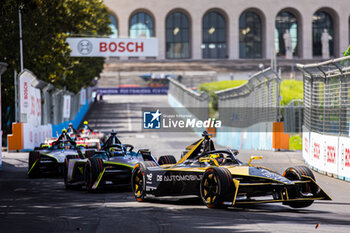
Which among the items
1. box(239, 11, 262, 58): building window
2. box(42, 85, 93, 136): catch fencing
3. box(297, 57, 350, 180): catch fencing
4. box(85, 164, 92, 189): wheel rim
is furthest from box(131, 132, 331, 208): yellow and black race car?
box(239, 11, 262, 58): building window

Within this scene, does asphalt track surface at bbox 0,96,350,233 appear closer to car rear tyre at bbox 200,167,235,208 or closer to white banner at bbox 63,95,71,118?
car rear tyre at bbox 200,167,235,208

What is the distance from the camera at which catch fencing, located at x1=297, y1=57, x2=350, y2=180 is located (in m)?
17.7

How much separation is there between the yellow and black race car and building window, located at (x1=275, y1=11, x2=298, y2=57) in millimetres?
105023

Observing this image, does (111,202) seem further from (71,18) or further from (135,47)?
(135,47)

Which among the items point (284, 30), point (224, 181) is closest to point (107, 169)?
point (224, 181)

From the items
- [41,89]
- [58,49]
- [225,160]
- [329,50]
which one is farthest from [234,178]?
[329,50]

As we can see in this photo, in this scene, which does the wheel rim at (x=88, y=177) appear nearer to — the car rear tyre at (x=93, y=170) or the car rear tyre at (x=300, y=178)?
the car rear tyre at (x=93, y=170)

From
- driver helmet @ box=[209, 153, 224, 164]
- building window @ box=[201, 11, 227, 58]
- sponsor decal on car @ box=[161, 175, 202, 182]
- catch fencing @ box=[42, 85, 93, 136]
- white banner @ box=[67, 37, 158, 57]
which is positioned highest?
building window @ box=[201, 11, 227, 58]

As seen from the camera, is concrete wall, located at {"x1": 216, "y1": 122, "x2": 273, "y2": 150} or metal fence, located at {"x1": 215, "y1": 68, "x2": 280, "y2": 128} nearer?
metal fence, located at {"x1": 215, "y1": 68, "x2": 280, "y2": 128}

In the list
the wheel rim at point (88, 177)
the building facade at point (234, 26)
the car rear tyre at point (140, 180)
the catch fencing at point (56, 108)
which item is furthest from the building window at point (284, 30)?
the car rear tyre at point (140, 180)

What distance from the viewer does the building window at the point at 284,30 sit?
383ft

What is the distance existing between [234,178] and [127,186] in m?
4.30

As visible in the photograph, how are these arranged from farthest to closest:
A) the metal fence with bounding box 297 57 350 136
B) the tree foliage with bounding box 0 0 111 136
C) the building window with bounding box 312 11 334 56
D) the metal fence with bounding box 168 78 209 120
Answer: the building window with bounding box 312 11 334 56
the metal fence with bounding box 168 78 209 120
the tree foliage with bounding box 0 0 111 136
the metal fence with bounding box 297 57 350 136

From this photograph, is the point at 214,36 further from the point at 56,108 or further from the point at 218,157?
the point at 218,157
